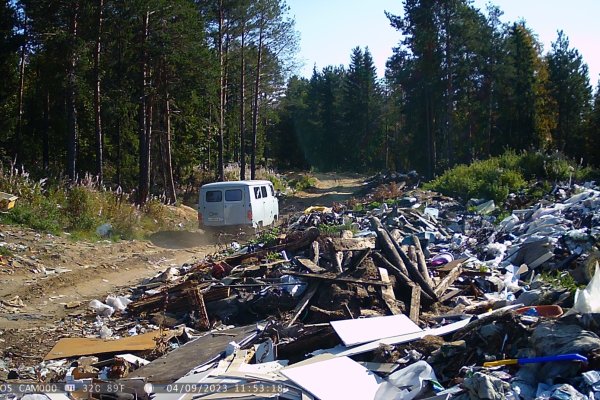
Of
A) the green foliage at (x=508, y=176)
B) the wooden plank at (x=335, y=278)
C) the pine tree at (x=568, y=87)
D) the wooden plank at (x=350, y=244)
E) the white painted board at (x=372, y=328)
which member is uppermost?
the pine tree at (x=568, y=87)

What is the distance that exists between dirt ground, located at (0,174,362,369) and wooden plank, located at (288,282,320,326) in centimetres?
337

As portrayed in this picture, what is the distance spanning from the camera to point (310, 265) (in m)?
9.56

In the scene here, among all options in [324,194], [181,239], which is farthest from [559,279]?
[324,194]

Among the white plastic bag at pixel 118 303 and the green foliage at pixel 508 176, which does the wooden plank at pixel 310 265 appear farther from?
the green foliage at pixel 508 176

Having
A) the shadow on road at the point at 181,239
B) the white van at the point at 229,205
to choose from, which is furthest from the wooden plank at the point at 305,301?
the shadow on road at the point at 181,239

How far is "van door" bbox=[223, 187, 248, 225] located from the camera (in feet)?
58.1

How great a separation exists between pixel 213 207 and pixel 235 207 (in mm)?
741

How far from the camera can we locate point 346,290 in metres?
8.07

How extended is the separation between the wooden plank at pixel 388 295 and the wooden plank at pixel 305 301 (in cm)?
102

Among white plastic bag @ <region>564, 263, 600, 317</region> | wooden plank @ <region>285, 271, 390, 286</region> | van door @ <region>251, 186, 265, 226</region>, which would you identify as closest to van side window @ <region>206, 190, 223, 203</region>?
van door @ <region>251, 186, 265, 226</region>

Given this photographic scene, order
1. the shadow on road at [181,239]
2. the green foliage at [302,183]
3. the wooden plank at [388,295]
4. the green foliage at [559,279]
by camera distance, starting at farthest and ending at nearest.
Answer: the green foliage at [302,183], the shadow on road at [181,239], the green foliage at [559,279], the wooden plank at [388,295]

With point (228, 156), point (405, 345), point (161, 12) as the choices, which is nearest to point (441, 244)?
point (405, 345)

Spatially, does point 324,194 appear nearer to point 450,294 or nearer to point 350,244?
point 350,244

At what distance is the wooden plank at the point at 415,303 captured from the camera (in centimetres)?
741
